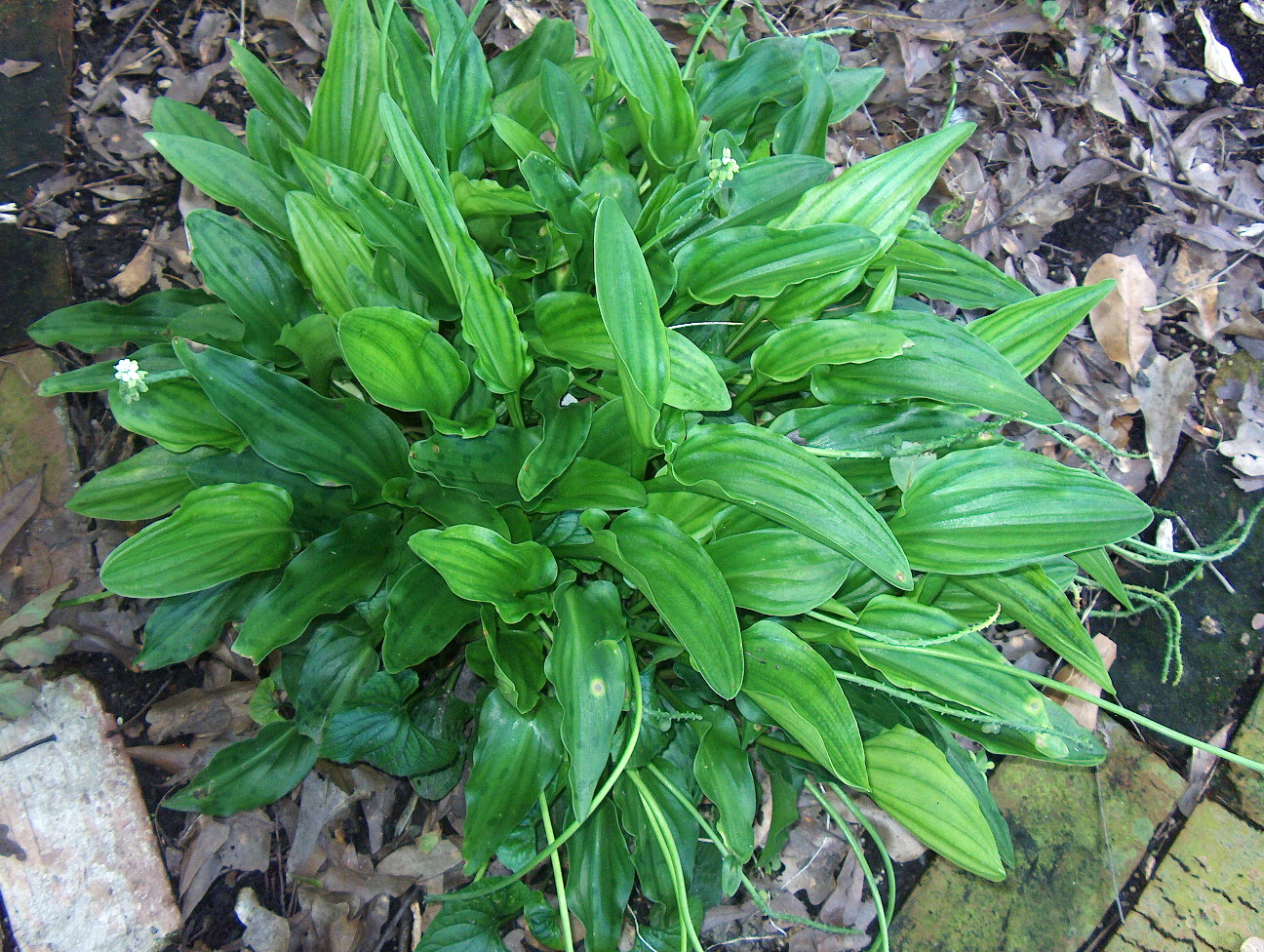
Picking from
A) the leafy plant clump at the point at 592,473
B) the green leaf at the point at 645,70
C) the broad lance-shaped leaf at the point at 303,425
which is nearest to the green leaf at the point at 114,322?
the leafy plant clump at the point at 592,473

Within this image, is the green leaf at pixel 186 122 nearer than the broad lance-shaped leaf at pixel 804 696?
No

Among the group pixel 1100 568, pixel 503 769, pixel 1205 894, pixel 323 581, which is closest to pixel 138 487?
pixel 323 581

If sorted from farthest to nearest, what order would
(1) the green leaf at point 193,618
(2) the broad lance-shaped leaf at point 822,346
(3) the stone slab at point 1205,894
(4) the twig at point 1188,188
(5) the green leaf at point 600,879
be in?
(4) the twig at point 1188,188
(3) the stone slab at point 1205,894
(5) the green leaf at point 600,879
(1) the green leaf at point 193,618
(2) the broad lance-shaped leaf at point 822,346

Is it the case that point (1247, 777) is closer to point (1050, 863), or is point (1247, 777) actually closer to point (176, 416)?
point (1050, 863)

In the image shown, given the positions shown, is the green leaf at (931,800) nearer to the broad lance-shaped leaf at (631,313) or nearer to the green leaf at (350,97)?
the broad lance-shaped leaf at (631,313)

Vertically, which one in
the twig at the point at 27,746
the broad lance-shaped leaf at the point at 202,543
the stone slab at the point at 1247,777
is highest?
the broad lance-shaped leaf at the point at 202,543

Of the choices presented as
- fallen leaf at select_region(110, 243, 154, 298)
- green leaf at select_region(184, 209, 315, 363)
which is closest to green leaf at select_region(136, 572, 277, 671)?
green leaf at select_region(184, 209, 315, 363)

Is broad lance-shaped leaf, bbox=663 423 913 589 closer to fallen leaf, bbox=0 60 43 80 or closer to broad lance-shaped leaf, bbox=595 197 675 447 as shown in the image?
broad lance-shaped leaf, bbox=595 197 675 447
